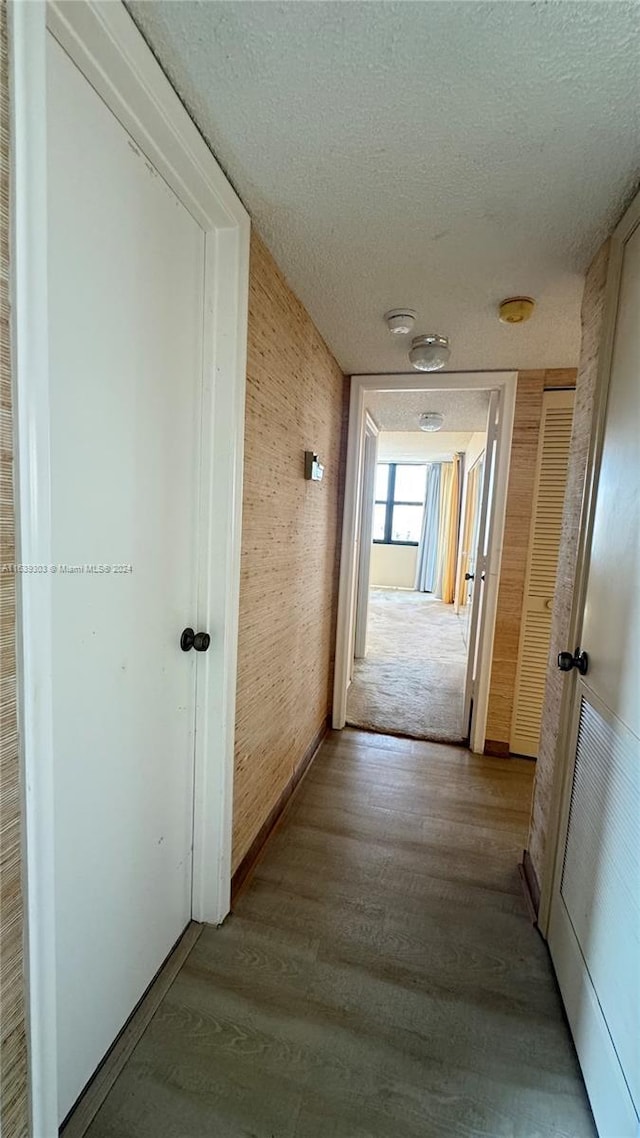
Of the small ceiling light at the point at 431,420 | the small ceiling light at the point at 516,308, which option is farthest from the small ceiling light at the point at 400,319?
the small ceiling light at the point at 431,420

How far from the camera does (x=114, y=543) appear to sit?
1005mm

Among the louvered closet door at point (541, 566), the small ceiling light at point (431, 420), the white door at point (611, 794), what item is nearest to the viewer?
the white door at point (611, 794)

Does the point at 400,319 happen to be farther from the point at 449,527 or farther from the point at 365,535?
the point at 449,527

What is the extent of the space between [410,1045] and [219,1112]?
473 mm

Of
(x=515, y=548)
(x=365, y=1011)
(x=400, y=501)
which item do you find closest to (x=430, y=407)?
(x=515, y=548)

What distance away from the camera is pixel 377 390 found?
273 centimetres

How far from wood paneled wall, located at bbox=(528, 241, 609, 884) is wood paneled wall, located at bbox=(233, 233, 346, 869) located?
1030 millimetres

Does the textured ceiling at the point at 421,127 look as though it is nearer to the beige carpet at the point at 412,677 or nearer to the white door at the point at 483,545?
the white door at the point at 483,545

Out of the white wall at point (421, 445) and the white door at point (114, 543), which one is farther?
the white wall at point (421, 445)

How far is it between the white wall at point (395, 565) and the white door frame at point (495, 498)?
5.86 m

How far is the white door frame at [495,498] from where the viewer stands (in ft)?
8.29

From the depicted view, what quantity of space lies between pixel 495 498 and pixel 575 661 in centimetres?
144

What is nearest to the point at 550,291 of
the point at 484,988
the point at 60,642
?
the point at 60,642

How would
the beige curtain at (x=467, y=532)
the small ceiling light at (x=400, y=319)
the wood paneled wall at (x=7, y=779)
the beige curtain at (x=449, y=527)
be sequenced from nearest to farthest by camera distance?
the wood paneled wall at (x=7, y=779), the small ceiling light at (x=400, y=319), the beige curtain at (x=467, y=532), the beige curtain at (x=449, y=527)
